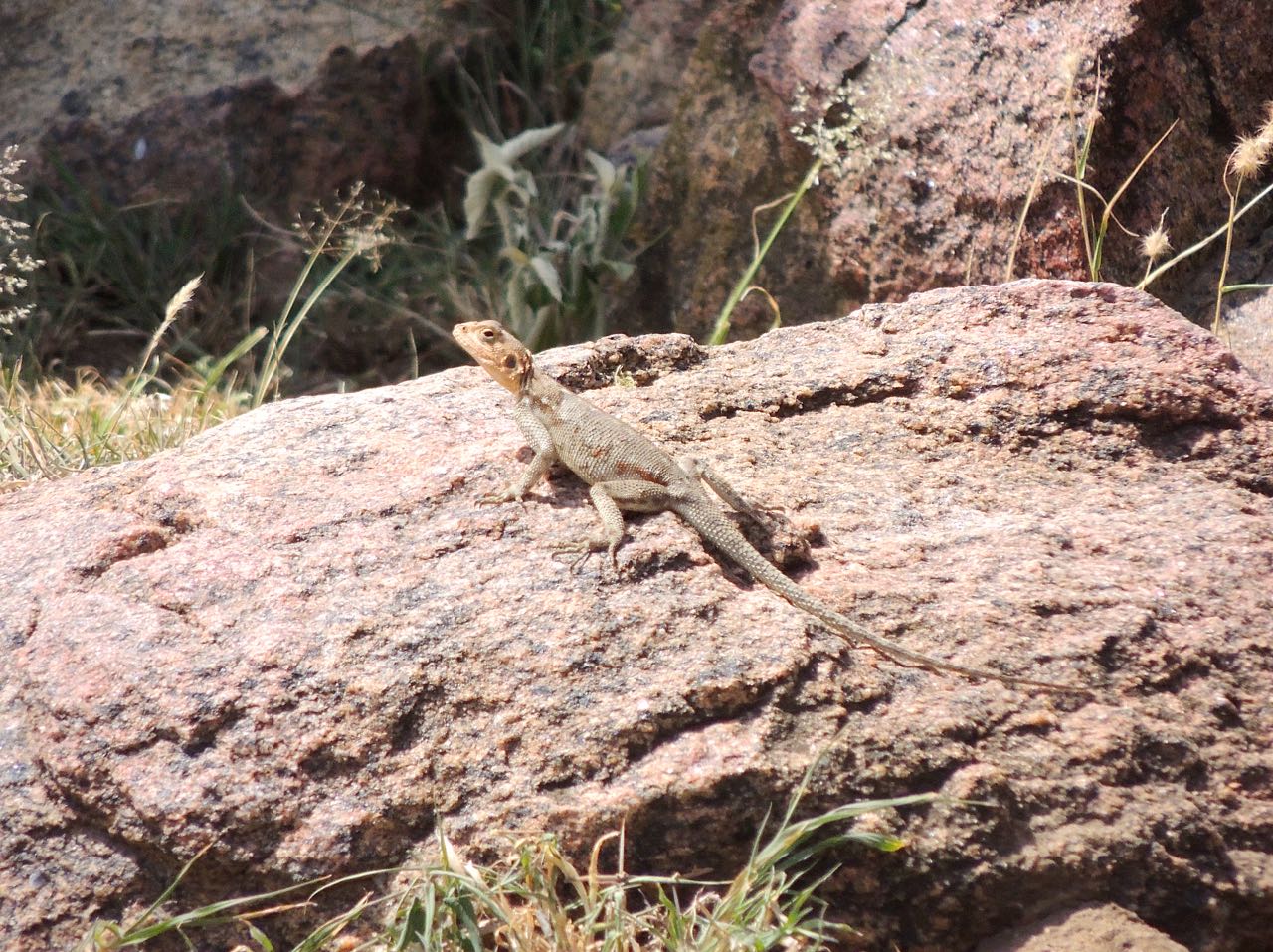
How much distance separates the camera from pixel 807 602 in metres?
2.78

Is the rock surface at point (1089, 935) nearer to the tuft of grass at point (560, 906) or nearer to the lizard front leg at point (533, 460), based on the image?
the tuft of grass at point (560, 906)

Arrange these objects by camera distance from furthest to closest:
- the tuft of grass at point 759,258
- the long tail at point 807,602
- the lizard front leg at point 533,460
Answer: the tuft of grass at point 759,258, the lizard front leg at point 533,460, the long tail at point 807,602

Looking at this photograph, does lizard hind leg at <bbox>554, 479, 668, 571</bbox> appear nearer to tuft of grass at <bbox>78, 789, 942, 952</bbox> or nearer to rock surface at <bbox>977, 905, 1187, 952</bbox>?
tuft of grass at <bbox>78, 789, 942, 952</bbox>

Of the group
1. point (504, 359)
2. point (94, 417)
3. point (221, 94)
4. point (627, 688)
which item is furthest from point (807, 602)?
point (221, 94)

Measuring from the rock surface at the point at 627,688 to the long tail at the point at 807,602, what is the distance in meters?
0.03

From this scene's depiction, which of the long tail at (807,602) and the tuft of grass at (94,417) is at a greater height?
the long tail at (807,602)

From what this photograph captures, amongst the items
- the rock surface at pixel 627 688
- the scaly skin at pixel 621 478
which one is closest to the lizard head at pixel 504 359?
the scaly skin at pixel 621 478

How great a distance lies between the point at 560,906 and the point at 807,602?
826mm

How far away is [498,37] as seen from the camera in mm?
7152

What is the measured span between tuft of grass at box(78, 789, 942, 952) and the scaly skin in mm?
411

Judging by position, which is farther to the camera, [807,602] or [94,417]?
[94,417]

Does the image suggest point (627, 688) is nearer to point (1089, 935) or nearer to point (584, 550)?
point (584, 550)

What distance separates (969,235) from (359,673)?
2.99 metres

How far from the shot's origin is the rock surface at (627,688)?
2.51 meters
